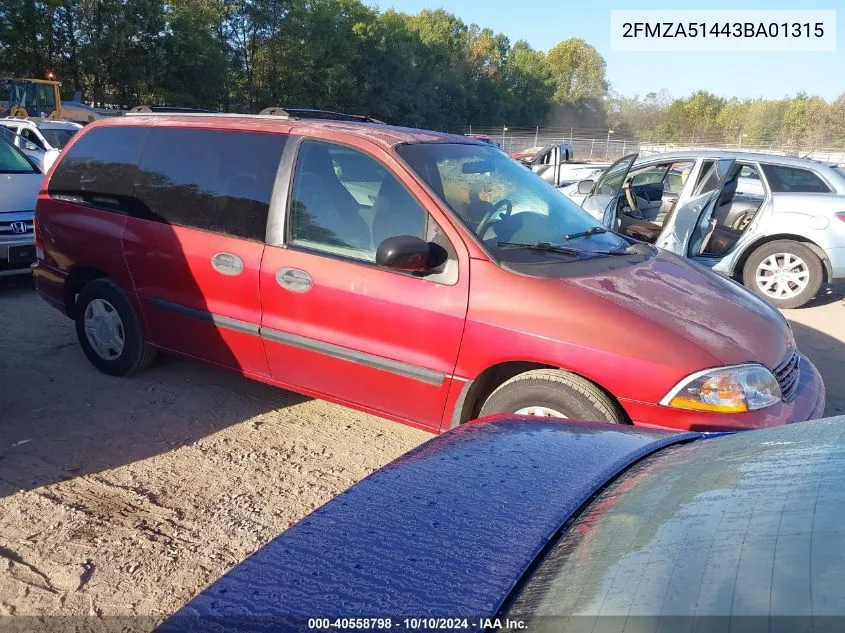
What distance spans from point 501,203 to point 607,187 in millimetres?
5322

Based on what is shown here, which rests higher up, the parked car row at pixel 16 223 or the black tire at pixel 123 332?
the parked car row at pixel 16 223

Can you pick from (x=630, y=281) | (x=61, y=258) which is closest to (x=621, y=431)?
(x=630, y=281)

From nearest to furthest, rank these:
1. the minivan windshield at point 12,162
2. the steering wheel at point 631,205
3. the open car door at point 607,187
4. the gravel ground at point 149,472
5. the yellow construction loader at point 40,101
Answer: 1. the gravel ground at point 149,472
2. the minivan windshield at point 12,162
3. the open car door at point 607,187
4. the steering wheel at point 631,205
5. the yellow construction loader at point 40,101

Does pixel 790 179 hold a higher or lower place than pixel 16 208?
higher

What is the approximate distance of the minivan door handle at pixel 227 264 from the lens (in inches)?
156

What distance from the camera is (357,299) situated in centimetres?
357

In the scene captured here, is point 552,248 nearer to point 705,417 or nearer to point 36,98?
point 705,417

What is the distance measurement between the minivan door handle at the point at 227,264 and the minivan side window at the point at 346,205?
0.38 meters

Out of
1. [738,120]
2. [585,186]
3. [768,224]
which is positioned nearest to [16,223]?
[585,186]

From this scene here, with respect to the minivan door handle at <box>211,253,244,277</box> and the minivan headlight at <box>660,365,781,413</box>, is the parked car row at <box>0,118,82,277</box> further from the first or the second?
the minivan headlight at <box>660,365,781,413</box>

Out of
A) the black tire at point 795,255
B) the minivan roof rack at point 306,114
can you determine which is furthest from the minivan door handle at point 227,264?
the black tire at point 795,255

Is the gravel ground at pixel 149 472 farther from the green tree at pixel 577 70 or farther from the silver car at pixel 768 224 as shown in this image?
the green tree at pixel 577 70

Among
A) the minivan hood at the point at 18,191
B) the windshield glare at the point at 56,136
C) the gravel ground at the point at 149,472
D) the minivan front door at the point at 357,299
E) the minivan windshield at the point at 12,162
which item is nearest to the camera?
the gravel ground at the point at 149,472

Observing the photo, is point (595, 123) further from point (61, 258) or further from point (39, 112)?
point (61, 258)
